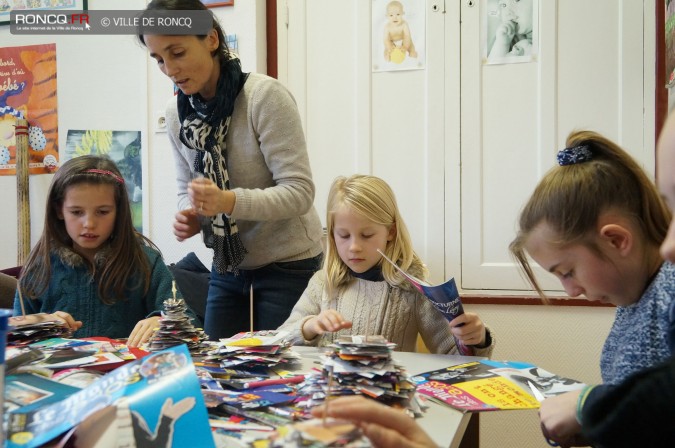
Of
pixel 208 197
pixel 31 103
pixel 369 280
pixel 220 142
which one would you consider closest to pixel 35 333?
pixel 208 197

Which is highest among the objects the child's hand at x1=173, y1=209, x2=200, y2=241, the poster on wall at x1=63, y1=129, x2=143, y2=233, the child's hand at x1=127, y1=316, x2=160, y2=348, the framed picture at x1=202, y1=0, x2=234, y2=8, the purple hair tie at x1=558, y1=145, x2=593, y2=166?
the framed picture at x1=202, y1=0, x2=234, y2=8

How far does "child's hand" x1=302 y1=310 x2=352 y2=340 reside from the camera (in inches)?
49.4

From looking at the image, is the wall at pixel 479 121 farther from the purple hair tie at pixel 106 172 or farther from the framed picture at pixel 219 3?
the purple hair tie at pixel 106 172

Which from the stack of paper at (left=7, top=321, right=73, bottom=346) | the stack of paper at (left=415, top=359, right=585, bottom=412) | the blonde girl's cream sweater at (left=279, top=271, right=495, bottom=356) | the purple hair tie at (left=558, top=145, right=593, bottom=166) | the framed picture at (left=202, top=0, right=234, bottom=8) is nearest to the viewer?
the stack of paper at (left=415, top=359, right=585, bottom=412)

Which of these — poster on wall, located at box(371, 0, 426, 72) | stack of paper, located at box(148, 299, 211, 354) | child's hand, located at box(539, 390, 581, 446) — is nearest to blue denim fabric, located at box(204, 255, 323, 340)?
stack of paper, located at box(148, 299, 211, 354)

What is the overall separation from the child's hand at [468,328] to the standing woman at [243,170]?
551mm

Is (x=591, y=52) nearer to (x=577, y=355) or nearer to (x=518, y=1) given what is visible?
(x=518, y=1)

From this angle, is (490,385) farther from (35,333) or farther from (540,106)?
(540,106)

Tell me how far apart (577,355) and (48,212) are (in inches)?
82.6

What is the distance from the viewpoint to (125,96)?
302 centimetres

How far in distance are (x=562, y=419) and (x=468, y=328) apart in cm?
44

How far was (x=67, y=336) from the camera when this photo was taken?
4.86ft

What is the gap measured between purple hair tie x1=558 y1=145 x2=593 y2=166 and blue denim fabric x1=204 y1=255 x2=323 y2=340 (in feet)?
2.70

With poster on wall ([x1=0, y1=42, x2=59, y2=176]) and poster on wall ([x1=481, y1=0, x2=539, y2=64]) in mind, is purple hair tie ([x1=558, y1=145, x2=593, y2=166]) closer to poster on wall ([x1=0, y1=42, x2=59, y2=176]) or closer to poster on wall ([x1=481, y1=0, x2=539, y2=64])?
poster on wall ([x1=481, y1=0, x2=539, y2=64])
